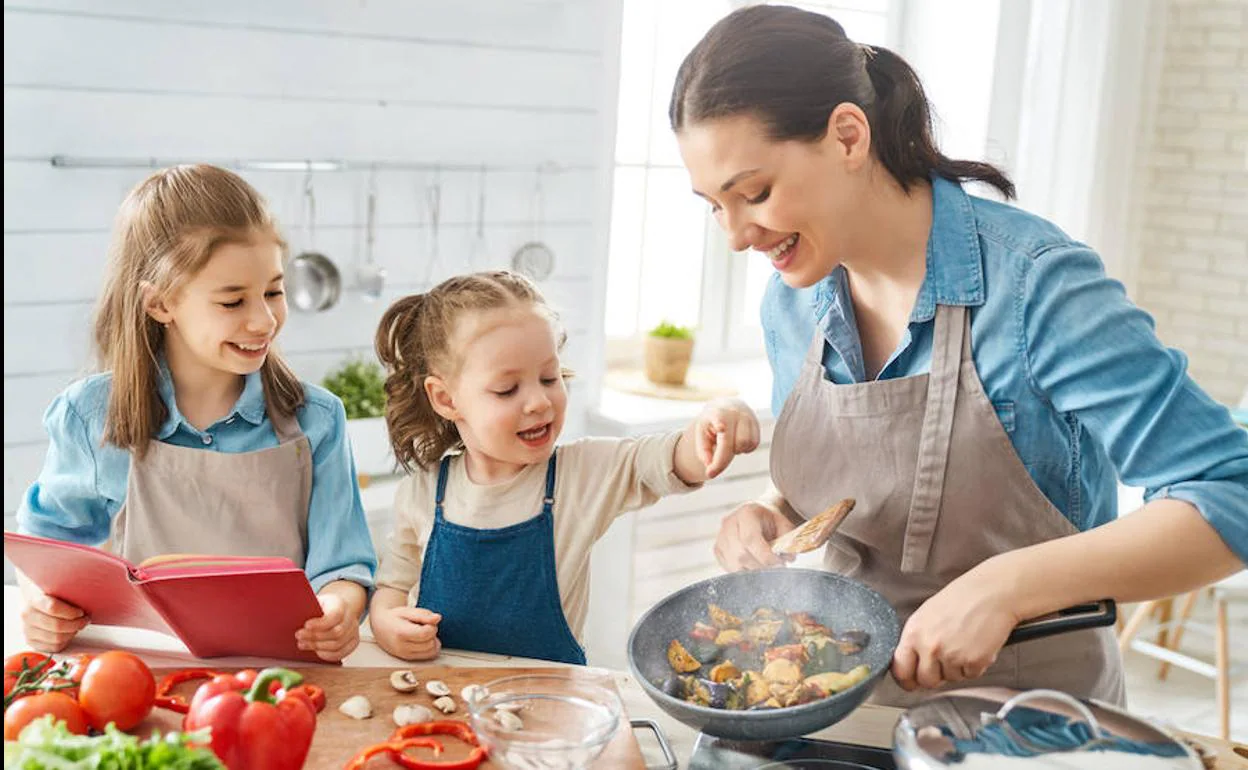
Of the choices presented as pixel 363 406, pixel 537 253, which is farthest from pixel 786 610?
pixel 537 253

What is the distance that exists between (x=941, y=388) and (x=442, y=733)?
0.68m

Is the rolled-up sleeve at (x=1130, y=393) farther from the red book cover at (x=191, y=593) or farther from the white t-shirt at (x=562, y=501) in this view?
the red book cover at (x=191, y=593)

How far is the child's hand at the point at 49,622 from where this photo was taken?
4.83ft

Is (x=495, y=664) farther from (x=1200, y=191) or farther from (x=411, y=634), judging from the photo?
(x=1200, y=191)

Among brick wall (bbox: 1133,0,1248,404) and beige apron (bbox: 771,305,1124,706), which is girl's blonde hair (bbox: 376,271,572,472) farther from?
brick wall (bbox: 1133,0,1248,404)

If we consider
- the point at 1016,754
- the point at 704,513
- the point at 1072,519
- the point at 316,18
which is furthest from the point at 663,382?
the point at 1016,754

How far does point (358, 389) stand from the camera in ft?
10.1

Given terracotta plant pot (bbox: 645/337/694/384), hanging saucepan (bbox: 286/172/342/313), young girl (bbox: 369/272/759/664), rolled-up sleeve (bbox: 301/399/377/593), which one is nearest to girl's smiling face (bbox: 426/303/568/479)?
young girl (bbox: 369/272/759/664)

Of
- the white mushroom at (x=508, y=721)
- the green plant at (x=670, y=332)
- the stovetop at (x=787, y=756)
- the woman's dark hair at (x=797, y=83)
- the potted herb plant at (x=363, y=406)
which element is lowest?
the potted herb plant at (x=363, y=406)

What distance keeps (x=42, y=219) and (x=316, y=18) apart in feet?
2.53

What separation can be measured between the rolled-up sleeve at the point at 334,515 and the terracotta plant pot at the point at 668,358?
194cm

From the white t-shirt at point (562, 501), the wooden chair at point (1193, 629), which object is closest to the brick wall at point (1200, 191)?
the wooden chair at point (1193, 629)

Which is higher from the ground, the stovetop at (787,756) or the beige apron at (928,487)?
the beige apron at (928,487)

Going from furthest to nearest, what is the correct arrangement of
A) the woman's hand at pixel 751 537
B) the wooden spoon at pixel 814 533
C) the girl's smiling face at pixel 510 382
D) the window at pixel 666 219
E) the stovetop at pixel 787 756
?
the window at pixel 666 219 → the girl's smiling face at pixel 510 382 → the woman's hand at pixel 751 537 → the wooden spoon at pixel 814 533 → the stovetop at pixel 787 756
